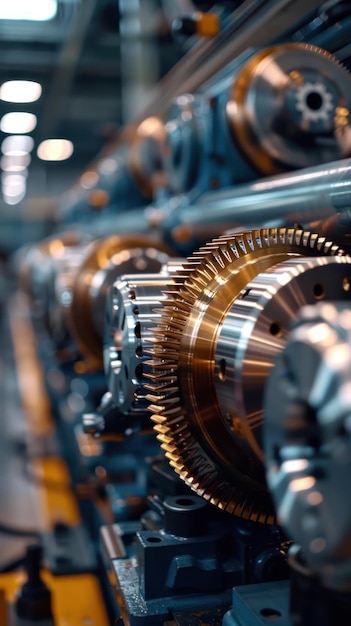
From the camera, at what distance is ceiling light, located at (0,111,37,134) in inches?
280

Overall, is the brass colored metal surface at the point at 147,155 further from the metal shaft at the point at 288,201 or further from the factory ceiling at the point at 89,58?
the metal shaft at the point at 288,201

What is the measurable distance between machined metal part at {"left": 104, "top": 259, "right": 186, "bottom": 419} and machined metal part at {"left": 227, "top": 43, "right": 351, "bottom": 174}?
0.53 m

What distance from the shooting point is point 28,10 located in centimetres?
411

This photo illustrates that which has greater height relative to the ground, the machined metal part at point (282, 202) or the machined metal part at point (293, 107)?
the machined metal part at point (293, 107)

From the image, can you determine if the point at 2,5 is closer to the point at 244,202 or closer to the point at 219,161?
the point at 219,161

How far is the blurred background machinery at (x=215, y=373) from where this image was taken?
51 centimetres

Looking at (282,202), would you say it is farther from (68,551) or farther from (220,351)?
(68,551)

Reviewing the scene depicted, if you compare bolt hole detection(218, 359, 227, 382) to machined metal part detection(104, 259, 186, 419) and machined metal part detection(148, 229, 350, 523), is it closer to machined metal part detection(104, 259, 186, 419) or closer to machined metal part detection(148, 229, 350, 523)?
machined metal part detection(148, 229, 350, 523)

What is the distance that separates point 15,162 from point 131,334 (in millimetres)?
10348

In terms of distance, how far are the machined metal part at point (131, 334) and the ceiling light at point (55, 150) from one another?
313 inches

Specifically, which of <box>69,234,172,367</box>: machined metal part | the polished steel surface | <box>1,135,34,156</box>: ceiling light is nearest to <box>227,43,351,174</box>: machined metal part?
<box>69,234,172,367</box>: machined metal part

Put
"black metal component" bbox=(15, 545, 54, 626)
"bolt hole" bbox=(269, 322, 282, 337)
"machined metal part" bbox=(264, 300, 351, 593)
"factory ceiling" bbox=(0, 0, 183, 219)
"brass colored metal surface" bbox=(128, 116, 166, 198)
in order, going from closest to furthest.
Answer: "machined metal part" bbox=(264, 300, 351, 593) < "bolt hole" bbox=(269, 322, 282, 337) < "black metal component" bbox=(15, 545, 54, 626) < "brass colored metal surface" bbox=(128, 116, 166, 198) < "factory ceiling" bbox=(0, 0, 183, 219)

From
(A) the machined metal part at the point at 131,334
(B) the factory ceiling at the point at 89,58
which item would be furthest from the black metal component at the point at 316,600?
(B) the factory ceiling at the point at 89,58

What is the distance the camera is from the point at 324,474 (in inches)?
18.6
